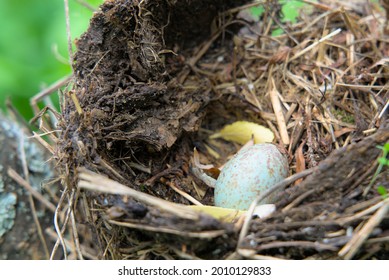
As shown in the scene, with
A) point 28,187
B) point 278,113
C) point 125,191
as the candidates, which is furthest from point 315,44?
point 28,187

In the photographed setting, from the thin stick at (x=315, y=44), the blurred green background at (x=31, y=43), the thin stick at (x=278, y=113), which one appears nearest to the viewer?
the thin stick at (x=278, y=113)

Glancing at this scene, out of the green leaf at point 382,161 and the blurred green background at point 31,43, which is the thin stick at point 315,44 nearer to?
the green leaf at point 382,161

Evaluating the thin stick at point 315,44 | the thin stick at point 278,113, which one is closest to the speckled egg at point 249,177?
the thin stick at point 278,113

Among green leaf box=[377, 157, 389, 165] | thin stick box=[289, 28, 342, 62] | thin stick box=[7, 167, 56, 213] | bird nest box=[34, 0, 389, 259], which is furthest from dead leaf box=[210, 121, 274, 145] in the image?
thin stick box=[7, 167, 56, 213]

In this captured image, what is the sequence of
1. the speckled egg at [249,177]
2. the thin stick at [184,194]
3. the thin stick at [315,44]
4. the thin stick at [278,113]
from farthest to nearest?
the thin stick at [315,44] → the thin stick at [278,113] → the thin stick at [184,194] → the speckled egg at [249,177]

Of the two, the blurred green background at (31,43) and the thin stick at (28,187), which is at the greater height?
the blurred green background at (31,43)

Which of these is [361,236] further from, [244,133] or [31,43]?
[31,43]

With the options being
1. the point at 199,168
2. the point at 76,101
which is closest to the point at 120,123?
the point at 76,101

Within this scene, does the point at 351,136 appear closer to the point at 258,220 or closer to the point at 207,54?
the point at 258,220
